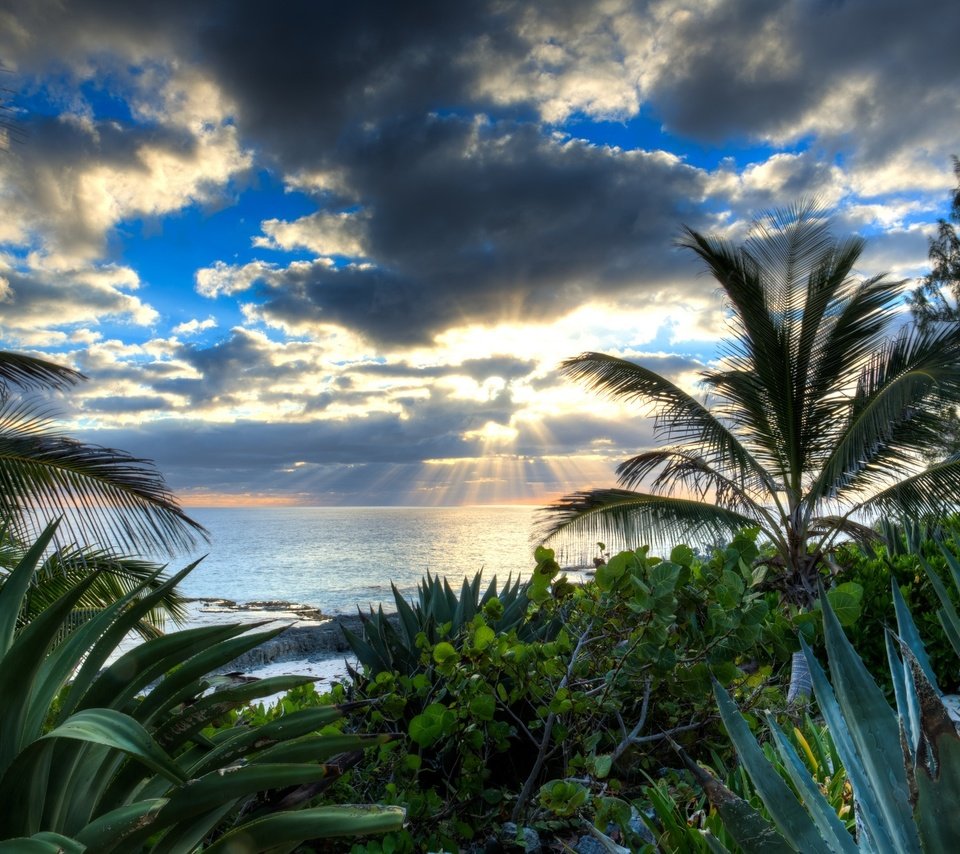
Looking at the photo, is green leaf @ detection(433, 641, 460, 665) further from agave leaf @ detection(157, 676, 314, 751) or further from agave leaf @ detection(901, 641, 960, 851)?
agave leaf @ detection(901, 641, 960, 851)

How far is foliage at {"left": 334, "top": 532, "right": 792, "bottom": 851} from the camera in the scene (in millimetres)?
2629

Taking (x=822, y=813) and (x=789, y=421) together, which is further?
(x=789, y=421)

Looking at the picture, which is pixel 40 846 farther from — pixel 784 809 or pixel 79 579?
pixel 79 579

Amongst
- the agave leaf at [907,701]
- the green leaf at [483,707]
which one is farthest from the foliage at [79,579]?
the agave leaf at [907,701]

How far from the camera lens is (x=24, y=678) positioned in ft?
4.46

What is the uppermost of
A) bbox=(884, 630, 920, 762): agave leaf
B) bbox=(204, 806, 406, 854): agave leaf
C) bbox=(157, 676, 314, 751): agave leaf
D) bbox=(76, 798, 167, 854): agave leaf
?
bbox=(884, 630, 920, 762): agave leaf

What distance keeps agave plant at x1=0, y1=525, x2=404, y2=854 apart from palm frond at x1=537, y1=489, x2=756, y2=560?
7.39 meters

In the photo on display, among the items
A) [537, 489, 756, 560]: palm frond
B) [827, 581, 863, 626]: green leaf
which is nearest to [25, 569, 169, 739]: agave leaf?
[827, 581, 863, 626]: green leaf

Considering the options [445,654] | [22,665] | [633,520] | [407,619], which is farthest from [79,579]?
[22,665]

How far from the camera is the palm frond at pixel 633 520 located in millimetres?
8844

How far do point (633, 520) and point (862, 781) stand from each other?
8179 mm

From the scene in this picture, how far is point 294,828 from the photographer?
146 cm

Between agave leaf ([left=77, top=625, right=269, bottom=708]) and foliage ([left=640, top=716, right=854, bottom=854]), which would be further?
foliage ([left=640, top=716, right=854, bottom=854])

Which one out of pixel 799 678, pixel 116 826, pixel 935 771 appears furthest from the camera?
pixel 799 678
